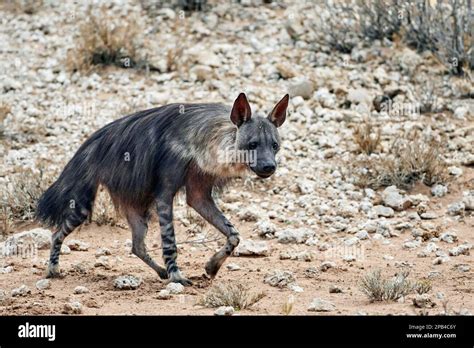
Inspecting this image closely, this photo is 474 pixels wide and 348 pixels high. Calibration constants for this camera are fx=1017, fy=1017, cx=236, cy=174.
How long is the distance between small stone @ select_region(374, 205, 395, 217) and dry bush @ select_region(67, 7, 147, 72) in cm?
428

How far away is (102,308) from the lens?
714cm

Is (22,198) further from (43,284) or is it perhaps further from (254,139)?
(254,139)

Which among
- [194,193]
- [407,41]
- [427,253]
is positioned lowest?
[427,253]

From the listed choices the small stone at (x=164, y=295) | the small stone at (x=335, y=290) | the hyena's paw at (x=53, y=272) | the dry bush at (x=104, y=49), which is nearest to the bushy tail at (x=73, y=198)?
the hyena's paw at (x=53, y=272)

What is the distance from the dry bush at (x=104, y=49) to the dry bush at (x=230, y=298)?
625cm

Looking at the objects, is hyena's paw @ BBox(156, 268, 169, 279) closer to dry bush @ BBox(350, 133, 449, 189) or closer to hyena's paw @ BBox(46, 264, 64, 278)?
hyena's paw @ BBox(46, 264, 64, 278)

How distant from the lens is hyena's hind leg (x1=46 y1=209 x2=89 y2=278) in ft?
27.0

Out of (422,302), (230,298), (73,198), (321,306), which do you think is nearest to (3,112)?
(73,198)

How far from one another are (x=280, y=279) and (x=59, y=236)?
74.4 inches

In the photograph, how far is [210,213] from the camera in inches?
323

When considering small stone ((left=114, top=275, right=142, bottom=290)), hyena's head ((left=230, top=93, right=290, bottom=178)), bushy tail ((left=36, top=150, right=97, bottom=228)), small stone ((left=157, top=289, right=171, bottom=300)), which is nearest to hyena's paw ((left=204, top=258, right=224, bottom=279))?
small stone ((left=114, top=275, right=142, bottom=290))
